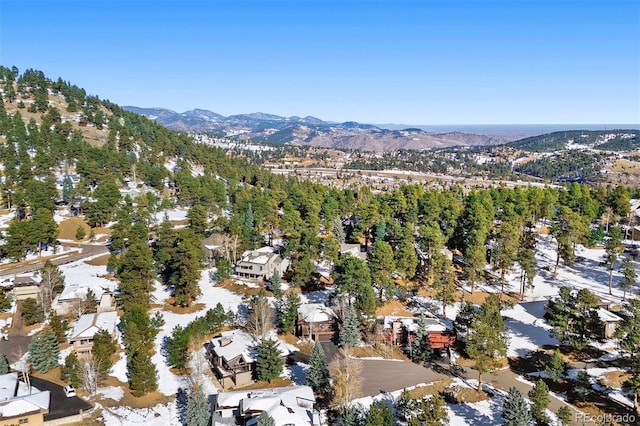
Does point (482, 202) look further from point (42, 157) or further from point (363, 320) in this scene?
point (42, 157)

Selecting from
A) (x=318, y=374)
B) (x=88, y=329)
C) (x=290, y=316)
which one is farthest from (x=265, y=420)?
(x=88, y=329)

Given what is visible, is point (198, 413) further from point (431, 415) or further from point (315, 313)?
point (315, 313)

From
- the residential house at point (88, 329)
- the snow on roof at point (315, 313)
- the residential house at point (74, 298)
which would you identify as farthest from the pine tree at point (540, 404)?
the residential house at point (74, 298)

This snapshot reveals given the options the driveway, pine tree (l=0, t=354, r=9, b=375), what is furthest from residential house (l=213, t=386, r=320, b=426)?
pine tree (l=0, t=354, r=9, b=375)

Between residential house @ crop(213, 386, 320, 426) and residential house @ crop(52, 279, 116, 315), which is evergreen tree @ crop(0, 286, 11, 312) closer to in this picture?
residential house @ crop(52, 279, 116, 315)

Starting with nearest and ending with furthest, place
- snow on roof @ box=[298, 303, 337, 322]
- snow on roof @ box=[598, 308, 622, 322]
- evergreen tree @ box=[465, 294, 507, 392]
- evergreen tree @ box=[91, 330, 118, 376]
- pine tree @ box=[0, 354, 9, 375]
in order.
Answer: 1. evergreen tree @ box=[465, 294, 507, 392]
2. pine tree @ box=[0, 354, 9, 375]
3. evergreen tree @ box=[91, 330, 118, 376]
4. snow on roof @ box=[598, 308, 622, 322]
5. snow on roof @ box=[298, 303, 337, 322]

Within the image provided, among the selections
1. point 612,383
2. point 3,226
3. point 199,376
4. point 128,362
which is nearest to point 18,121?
point 3,226

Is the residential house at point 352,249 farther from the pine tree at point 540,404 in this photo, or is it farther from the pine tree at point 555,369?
the pine tree at point 540,404
